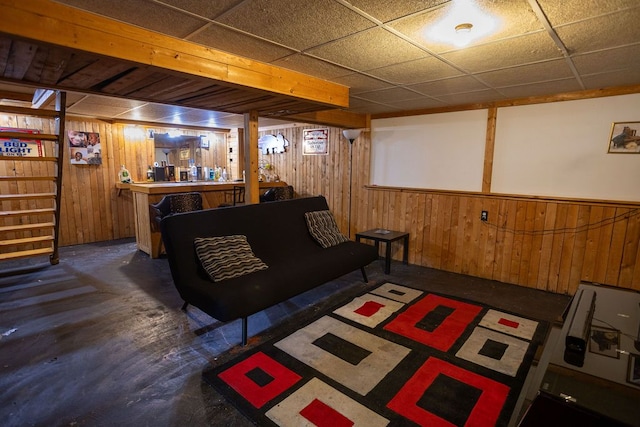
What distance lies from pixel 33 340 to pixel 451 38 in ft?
12.0

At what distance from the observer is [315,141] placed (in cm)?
582

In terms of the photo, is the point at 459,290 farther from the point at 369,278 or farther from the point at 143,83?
the point at 143,83

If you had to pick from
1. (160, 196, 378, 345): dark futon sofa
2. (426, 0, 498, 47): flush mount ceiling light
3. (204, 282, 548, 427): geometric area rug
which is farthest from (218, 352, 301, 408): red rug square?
(426, 0, 498, 47): flush mount ceiling light

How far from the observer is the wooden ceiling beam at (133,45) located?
147 cm

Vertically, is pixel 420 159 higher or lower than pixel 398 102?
lower

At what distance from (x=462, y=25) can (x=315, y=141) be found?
420cm

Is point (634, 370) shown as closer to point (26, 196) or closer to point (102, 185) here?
point (26, 196)

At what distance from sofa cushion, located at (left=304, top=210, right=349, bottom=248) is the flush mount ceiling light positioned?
2.29 meters

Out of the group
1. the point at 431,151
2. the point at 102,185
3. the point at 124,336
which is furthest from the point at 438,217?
the point at 102,185

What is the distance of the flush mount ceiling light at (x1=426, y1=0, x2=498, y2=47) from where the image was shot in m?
1.54

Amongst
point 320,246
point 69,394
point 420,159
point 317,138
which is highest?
point 317,138

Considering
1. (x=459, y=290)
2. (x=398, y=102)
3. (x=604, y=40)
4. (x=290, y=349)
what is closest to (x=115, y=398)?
(x=290, y=349)

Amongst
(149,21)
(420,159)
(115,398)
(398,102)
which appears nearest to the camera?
(149,21)

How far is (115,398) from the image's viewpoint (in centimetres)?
186
